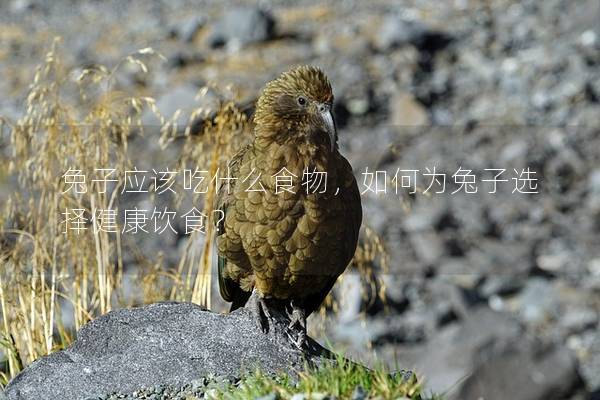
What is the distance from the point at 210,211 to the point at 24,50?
910 cm

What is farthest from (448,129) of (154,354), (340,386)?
(340,386)

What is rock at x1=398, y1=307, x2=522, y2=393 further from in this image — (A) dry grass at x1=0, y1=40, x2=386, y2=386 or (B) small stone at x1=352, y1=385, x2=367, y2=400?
(B) small stone at x1=352, y1=385, x2=367, y2=400

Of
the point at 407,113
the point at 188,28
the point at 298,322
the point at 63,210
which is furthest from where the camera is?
the point at 188,28

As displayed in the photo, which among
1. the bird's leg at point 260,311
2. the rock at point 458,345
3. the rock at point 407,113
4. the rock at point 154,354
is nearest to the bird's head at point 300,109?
the bird's leg at point 260,311

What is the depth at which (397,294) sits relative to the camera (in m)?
9.88

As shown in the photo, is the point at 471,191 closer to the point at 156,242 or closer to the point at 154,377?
the point at 156,242

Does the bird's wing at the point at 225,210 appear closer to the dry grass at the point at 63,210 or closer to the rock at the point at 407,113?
the dry grass at the point at 63,210

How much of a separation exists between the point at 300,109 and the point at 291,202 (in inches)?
16.5

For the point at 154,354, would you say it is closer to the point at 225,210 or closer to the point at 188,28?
the point at 225,210

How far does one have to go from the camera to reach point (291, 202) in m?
4.64

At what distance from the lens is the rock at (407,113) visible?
11836mm

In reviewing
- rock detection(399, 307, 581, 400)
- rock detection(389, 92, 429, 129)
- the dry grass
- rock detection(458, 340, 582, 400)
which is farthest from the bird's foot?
rock detection(389, 92, 429, 129)

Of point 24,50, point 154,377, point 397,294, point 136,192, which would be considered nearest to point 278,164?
point 154,377

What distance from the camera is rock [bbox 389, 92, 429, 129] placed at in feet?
38.8
